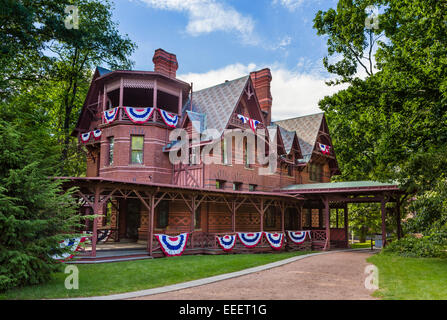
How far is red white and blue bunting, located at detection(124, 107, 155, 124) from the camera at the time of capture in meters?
21.0

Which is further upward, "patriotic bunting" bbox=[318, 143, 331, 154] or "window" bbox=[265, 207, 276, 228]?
"patriotic bunting" bbox=[318, 143, 331, 154]

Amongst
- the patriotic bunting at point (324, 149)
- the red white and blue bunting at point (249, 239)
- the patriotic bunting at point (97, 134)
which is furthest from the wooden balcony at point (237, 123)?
the patriotic bunting at point (324, 149)

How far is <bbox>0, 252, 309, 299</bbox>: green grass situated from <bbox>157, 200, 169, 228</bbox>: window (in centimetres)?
493

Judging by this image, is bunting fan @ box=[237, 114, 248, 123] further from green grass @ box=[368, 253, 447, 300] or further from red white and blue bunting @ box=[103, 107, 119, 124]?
green grass @ box=[368, 253, 447, 300]

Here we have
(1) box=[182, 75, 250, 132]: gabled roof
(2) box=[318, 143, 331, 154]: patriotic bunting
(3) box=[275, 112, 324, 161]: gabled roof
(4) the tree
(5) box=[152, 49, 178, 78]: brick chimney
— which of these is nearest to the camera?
(4) the tree

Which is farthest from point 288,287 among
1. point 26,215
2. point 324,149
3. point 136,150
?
point 324,149

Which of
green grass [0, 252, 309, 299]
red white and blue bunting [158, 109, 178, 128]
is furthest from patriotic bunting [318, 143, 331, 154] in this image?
green grass [0, 252, 309, 299]

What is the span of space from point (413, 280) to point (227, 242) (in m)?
10.2

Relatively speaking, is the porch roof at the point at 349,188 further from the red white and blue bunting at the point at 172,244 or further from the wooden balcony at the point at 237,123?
the red white and blue bunting at the point at 172,244

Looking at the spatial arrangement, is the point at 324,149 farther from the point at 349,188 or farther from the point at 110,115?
the point at 110,115

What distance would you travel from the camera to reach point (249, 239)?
65.3 feet

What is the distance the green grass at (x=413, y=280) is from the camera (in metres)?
8.41
